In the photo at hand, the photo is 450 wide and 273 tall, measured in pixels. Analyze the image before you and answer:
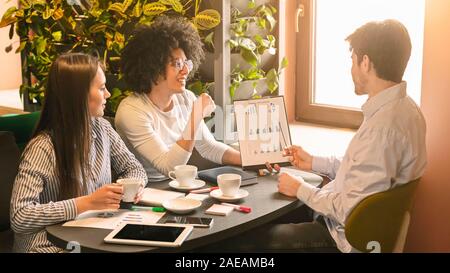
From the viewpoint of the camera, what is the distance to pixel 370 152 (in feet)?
6.02

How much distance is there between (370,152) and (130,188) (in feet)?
2.57

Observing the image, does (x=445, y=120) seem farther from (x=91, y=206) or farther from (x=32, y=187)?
(x=32, y=187)

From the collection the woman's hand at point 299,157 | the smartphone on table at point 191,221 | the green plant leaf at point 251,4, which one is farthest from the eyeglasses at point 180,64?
the smartphone on table at point 191,221

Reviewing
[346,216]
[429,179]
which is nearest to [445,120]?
[429,179]

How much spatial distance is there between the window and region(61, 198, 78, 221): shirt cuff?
1.71m

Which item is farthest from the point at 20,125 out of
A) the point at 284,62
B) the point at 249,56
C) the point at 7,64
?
the point at 7,64

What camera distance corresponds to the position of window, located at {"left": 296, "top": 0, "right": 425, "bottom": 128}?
9.78 ft

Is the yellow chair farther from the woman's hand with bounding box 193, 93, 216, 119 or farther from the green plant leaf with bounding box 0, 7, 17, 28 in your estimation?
the green plant leaf with bounding box 0, 7, 17, 28

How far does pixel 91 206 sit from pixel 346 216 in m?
0.81

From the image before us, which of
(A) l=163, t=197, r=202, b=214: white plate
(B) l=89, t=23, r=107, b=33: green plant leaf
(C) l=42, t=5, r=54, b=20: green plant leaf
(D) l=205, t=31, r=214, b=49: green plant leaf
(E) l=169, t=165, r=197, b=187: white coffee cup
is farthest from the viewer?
(C) l=42, t=5, r=54, b=20: green plant leaf

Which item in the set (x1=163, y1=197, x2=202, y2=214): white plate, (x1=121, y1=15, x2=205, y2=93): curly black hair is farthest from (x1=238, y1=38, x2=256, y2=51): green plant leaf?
(x1=163, y1=197, x2=202, y2=214): white plate

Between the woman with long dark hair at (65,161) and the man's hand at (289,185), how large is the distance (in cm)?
52

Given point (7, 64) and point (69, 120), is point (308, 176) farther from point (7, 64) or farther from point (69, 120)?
point (7, 64)
